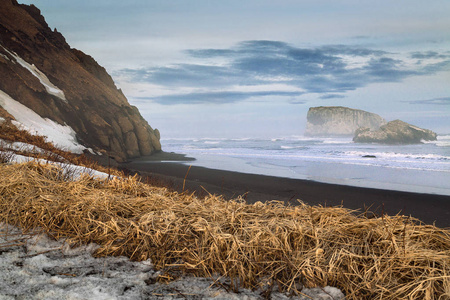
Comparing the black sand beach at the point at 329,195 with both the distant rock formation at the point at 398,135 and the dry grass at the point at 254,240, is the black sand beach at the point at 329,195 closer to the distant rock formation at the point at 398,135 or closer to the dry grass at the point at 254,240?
the dry grass at the point at 254,240

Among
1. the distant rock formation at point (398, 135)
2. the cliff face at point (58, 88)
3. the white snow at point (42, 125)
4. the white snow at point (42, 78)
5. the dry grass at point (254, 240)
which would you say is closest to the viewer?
the dry grass at point (254, 240)

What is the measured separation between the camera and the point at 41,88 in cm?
1803

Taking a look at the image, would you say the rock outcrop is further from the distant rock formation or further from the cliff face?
the cliff face

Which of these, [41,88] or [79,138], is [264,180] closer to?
[79,138]

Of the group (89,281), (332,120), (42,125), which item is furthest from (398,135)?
(332,120)

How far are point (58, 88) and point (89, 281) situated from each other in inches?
832

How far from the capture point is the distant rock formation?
143 feet

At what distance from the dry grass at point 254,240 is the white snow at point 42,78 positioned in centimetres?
1783

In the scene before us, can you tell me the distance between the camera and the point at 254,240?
2.29m

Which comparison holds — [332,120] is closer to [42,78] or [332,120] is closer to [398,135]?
[398,135]

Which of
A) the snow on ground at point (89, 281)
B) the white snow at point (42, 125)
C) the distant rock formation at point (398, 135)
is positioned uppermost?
the distant rock formation at point (398, 135)

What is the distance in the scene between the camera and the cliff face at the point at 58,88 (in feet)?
57.0

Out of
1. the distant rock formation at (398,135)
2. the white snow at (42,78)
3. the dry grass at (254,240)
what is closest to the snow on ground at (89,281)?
the dry grass at (254,240)

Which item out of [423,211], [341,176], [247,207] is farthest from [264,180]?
[247,207]
